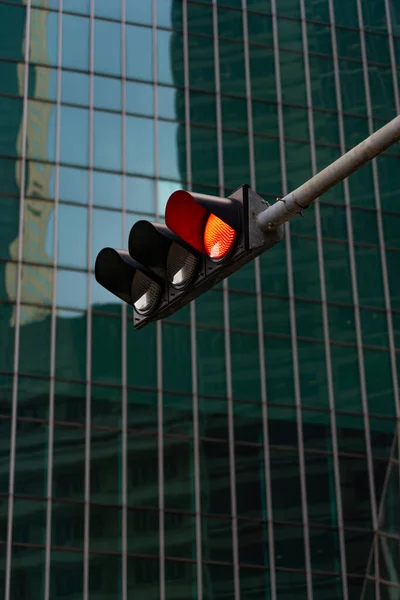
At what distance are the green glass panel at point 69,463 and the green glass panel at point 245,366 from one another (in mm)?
4618

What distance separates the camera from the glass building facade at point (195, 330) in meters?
31.3

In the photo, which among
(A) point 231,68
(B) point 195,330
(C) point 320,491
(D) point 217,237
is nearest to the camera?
(D) point 217,237

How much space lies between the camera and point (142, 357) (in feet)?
108

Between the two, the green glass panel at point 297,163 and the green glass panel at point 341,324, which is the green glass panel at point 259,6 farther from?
the green glass panel at point 341,324

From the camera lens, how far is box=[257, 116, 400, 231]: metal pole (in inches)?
245

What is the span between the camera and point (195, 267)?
23.2 feet

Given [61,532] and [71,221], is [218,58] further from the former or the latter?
[61,532]

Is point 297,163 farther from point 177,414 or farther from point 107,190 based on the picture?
point 177,414

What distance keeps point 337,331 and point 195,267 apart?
28.7 meters

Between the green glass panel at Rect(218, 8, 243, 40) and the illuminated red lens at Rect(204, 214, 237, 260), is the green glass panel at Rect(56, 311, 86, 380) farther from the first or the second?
the illuminated red lens at Rect(204, 214, 237, 260)

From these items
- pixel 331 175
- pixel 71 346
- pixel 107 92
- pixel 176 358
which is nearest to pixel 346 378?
pixel 176 358

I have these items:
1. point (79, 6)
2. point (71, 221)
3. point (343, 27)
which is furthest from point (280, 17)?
point (71, 221)

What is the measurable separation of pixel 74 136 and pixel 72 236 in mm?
3109

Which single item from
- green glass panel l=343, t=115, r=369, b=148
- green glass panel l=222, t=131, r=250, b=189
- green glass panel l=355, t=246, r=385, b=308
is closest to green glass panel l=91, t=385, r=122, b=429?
green glass panel l=222, t=131, r=250, b=189
